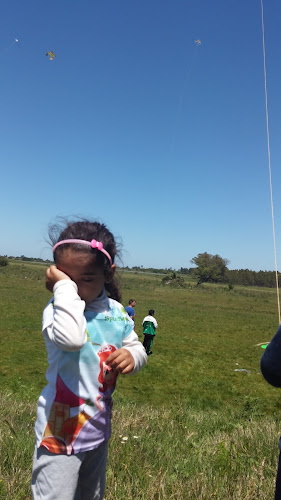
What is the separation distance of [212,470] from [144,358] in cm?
141

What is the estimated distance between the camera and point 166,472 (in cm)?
254

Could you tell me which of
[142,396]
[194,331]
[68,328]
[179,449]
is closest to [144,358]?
[68,328]

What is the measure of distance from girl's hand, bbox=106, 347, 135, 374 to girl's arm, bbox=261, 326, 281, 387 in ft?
2.14

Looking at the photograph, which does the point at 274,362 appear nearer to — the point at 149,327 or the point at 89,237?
the point at 89,237

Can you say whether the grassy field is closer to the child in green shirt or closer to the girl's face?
the child in green shirt

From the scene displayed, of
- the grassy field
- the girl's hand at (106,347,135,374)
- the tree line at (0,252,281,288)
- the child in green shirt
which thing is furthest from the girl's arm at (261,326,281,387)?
the tree line at (0,252,281,288)

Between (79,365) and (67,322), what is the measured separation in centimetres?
25

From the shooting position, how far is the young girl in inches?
61.6

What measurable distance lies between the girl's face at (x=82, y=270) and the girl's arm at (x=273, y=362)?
866 millimetres

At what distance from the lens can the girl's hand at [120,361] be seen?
1.65 m

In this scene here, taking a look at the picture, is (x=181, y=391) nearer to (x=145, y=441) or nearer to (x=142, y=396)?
(x=142, y=396)

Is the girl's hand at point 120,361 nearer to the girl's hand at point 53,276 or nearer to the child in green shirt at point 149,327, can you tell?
the girl's hand at point 53,276

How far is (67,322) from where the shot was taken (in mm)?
1542

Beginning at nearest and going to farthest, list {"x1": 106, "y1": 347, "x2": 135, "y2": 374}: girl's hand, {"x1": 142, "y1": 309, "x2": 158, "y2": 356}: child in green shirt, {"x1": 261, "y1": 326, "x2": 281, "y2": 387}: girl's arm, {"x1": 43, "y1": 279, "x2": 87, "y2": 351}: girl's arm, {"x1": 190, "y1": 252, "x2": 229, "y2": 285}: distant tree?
{"x1": 261, "y1": 326, "x2": 281, "y2": 387}: girl's arm → {"x1": 43, "y1": 279, "x2": 87, "y2": 351}: girl's arm → {"x1": 106, "y1": 347, "x2": 135, "y2": 374}: girl's hand → {"x1": 142, "y1": 309, "x2": 158, "y2": 356}: child in green shirt → {"x1": 190, "y1": 252, "x2": 229, "y2": 285}: distant tree
